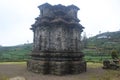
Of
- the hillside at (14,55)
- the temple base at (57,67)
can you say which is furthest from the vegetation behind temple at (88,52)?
the temple base at (57,67)

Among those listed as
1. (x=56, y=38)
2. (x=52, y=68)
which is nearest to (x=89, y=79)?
(x=52, y=68)

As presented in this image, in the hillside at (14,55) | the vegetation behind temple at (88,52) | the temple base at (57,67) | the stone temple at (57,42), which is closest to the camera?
the temple base at (57,67)

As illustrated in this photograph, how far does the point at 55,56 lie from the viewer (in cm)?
1494

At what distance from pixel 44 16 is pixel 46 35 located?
5.82 ft

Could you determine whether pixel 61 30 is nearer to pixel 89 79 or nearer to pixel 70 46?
pixel 70 46

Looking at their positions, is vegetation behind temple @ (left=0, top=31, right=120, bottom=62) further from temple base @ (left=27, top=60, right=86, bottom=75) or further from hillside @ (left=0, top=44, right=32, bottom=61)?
temple base @ (left=27, top=60, right=86, bottom=75)

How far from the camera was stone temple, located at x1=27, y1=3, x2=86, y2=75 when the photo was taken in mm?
14742

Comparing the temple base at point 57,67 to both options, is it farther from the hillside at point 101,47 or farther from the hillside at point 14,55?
the hillside at point 101,47

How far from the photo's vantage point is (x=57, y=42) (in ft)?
50.2

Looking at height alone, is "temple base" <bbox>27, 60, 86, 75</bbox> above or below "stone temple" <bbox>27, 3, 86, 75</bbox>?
below

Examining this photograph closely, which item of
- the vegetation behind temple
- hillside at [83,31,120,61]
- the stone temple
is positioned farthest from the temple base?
hillside at [83,31,120,61]

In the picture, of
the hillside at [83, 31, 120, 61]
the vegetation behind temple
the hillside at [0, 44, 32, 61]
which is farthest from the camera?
the hillside at [83, 31, 120, 61]

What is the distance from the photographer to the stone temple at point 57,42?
14.7 metres

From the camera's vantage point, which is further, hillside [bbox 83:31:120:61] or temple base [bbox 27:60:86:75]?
hillside [bbox 83:31:120:61]
